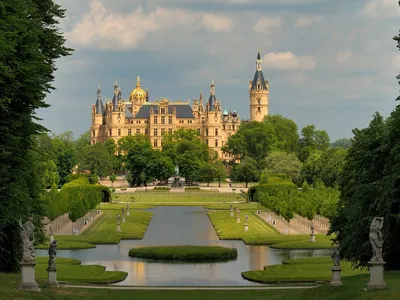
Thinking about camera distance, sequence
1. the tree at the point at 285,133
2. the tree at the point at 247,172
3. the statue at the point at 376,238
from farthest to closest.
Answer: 1. the tree at the point at 285,133
2. the tree at the point at 247,172
3. the statue at the point at 376,238

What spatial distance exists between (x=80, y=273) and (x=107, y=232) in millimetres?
22877

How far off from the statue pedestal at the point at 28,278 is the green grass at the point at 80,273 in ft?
25.5

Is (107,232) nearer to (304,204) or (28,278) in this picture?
(304,204)

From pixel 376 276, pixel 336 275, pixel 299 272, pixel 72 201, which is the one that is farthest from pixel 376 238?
pixel 72 201

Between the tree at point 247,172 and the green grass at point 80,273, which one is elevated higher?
the tree at point 247,172

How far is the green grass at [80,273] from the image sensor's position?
35.8m

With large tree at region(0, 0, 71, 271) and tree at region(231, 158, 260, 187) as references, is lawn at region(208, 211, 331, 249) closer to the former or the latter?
large tree at region(0, 0, 71, 271)

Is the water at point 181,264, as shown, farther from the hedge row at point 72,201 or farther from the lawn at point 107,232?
the hedge row at point 72,201

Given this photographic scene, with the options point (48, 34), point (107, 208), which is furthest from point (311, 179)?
point (48, 34)

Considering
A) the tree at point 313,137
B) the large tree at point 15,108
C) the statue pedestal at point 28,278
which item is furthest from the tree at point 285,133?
the statue pedestal at point 28,278

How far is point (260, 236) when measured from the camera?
57.1 meters

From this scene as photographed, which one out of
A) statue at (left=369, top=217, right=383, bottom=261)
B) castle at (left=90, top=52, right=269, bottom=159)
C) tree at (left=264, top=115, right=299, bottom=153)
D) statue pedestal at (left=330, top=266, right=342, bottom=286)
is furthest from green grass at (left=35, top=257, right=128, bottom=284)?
castle at (left=90, top=52, right=269, bottom=159)

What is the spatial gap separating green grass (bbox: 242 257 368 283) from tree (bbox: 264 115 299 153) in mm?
128097

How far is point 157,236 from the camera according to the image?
58.4 meters
